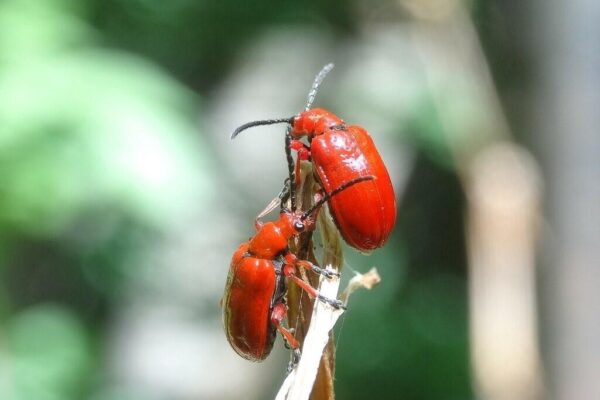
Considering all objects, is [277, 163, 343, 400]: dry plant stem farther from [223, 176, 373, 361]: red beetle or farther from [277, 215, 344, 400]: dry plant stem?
[223, 176, 373, 361]: red beetle

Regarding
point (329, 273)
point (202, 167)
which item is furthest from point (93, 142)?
point (329, 273)

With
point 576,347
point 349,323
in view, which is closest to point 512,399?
point 576,347

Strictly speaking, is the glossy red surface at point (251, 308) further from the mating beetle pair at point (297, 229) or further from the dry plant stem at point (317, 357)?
the dry plant stem at point (317, 357)

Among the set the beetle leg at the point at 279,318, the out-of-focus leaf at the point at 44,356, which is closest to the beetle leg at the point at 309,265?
the beetle leg at the point at 279,318

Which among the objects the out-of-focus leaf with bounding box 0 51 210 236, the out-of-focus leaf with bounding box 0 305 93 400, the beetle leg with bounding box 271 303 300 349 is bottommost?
the beetle leg with bounding box 271 303 300 349

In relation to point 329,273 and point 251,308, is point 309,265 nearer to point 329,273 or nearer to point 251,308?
point 329,273

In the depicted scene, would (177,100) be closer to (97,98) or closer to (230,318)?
(97,98)

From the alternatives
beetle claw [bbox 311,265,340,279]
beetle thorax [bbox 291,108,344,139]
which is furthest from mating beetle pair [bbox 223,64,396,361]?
beetle claw [bbox 311,265,340,279]
